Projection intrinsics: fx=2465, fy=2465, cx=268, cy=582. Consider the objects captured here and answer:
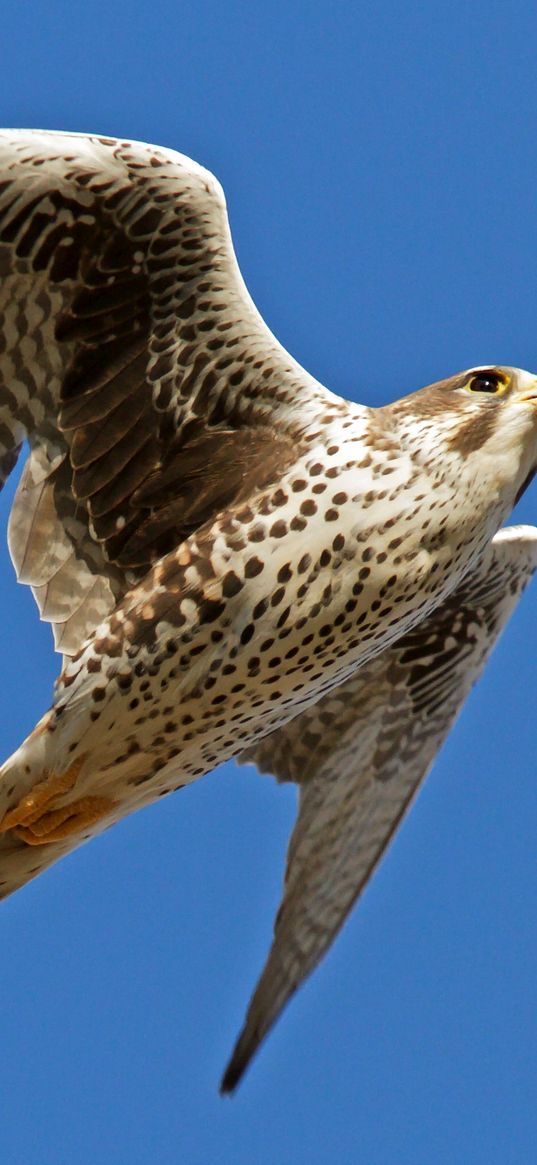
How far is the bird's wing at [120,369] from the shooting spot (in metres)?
9.16

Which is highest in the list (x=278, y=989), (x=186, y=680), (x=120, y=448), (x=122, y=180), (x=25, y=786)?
(x=122, y=180)

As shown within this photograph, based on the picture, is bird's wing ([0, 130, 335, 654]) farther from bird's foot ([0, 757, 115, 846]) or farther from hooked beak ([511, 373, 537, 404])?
hooked beak ([511, 373, 537, 404])

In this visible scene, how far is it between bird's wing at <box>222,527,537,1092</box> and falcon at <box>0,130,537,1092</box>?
3.73 feet

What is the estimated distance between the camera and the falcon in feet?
29.8

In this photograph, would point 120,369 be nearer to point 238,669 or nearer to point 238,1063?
point 238,669

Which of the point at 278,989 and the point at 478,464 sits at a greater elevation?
the point at 478,464

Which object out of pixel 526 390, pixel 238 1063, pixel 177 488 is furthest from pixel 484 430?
pixel 238 1063

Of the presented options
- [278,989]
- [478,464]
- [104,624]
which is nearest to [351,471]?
[478,464]

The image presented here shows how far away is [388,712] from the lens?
1112cm

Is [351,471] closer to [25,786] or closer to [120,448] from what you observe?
[120,448]

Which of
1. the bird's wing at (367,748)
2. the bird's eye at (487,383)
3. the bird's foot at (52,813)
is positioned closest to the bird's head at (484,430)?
the bird's eye at (487,383)

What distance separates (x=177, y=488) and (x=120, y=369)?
19.9 inches

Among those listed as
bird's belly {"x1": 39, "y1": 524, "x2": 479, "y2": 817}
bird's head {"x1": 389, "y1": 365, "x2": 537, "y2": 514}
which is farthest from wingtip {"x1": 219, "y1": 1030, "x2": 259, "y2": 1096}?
bird's head {"x1": 389, "y1": 365, "x2": 537, "y2": 514}

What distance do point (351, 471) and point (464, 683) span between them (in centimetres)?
232
